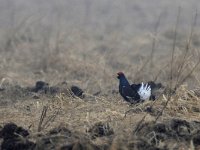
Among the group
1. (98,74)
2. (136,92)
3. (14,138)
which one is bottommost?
(14,138)

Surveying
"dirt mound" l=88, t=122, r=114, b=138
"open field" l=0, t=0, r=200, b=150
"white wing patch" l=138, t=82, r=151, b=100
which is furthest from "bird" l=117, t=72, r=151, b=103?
"dirt mound" l=88, t=122, r=114, b=138

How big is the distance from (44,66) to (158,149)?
599 cm

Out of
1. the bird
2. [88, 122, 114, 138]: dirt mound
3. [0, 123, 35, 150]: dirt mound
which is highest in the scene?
the bird

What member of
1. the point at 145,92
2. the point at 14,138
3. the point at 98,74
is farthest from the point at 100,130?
the point at 98,74

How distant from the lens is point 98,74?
36.7 ft

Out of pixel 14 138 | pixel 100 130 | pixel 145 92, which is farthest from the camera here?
pixel 145 92

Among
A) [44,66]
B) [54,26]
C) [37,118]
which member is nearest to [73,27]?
[54,26]

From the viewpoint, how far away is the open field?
21.4ft

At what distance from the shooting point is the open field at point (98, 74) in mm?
6520

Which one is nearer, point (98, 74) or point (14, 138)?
point (14, 138)

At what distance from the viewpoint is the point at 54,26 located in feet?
52.6

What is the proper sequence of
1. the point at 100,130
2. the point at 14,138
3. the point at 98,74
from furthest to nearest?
1. the point at 98,74
2. the point at 100,130
3. the point at 14,138

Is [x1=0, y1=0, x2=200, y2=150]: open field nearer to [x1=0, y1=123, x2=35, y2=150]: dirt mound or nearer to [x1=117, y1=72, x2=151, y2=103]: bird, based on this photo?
[x1=0, y1=123, x2=35, y2=150]: dirt mound

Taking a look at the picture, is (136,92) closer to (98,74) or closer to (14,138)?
(14,138)
